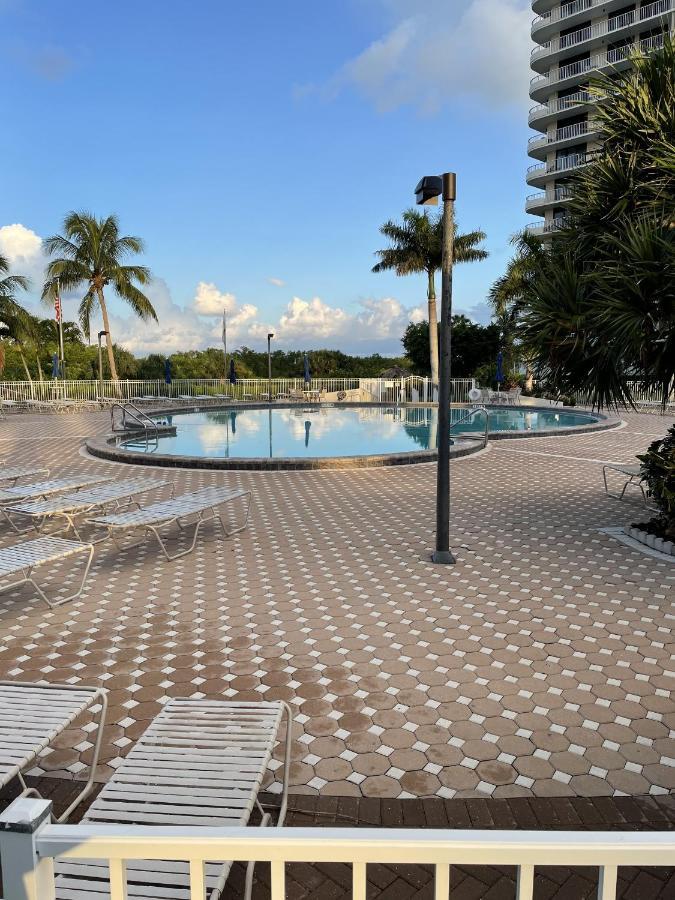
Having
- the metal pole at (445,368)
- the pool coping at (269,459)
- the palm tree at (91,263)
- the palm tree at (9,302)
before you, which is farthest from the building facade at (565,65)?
the metal pole at (445,368)

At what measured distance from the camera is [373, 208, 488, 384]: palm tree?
1256 inches

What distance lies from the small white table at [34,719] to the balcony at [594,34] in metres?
52.4

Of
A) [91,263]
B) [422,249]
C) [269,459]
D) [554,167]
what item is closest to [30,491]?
[269,459]

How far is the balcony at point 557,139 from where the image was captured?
1858 inches

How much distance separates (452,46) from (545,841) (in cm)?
2328

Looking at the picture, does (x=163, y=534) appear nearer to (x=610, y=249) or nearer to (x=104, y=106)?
(x=610, y=249)

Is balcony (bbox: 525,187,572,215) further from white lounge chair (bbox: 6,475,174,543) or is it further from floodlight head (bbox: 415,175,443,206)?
white lounge chair (bbox: 6,475,174,543)

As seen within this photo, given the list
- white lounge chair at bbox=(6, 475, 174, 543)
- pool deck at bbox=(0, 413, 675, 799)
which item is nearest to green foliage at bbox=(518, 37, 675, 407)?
pool deck at bbox=(0, 413, 675, 799)

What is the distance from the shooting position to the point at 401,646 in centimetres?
442

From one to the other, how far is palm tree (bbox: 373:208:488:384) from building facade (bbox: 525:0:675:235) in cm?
1459

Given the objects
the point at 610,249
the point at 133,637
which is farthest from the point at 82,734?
the point at 610,249

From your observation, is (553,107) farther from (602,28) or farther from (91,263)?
(91,263)

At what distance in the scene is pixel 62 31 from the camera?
51.0ft

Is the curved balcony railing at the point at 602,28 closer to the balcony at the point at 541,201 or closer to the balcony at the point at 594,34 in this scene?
the balcony at the point at 594,34
